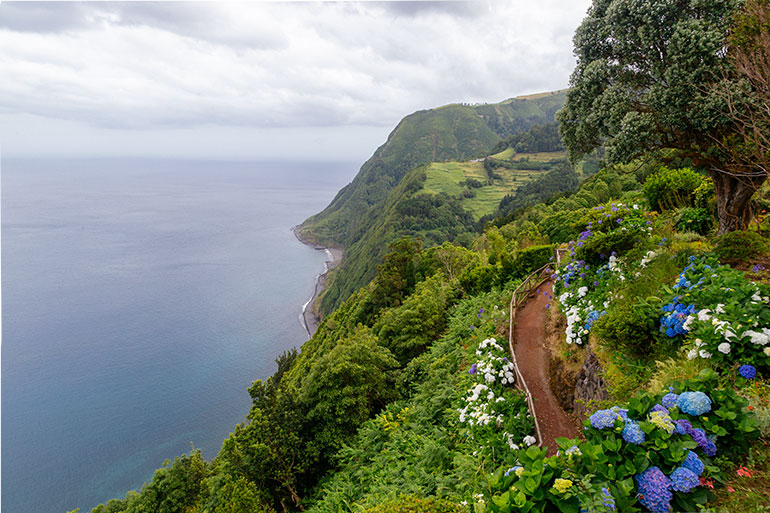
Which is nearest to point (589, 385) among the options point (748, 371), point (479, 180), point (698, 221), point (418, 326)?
point (748, 371)

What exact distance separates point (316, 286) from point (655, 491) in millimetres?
117499

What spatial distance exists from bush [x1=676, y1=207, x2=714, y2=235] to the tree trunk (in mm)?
682

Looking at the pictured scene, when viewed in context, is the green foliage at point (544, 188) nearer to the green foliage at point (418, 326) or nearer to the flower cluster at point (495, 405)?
the green foliage at point (418, 326)

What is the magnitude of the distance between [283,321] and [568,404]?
91.8 meters

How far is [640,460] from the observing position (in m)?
4.01

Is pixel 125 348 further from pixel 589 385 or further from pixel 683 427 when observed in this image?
pixel 683 427

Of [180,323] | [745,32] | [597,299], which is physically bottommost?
[180,323]

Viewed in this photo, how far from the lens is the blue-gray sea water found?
53.3m

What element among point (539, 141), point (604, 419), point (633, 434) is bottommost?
point (633, 434)

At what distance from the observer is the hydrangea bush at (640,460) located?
12.5 feet

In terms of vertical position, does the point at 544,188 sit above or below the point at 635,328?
below

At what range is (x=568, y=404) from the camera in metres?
8.55

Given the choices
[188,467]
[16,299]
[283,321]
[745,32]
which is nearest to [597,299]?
[745,32]

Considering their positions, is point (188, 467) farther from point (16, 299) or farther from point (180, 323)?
point (16, 299)
